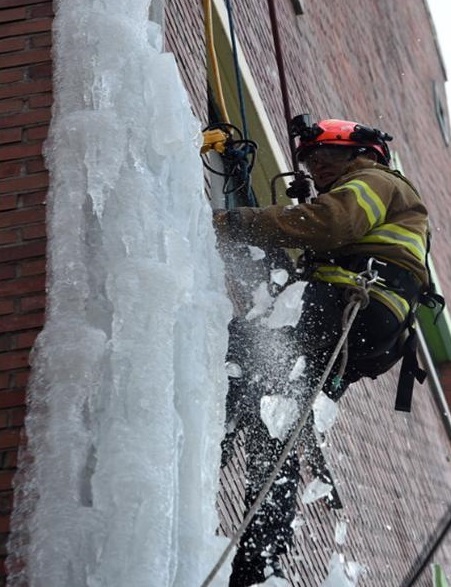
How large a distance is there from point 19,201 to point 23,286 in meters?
0.33

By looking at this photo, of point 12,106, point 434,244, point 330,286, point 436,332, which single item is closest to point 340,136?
point 330,286

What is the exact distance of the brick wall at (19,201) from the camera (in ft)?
13.4

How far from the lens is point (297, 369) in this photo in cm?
498

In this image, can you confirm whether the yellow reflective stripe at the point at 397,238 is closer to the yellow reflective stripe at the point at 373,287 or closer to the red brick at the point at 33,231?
the yellow reflective stripe at the point at 373,287

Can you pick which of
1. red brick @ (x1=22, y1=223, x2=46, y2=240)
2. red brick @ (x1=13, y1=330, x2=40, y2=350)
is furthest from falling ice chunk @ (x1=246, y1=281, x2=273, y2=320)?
red brick @ (x1=13, y1=330, x2=40, y2=350)

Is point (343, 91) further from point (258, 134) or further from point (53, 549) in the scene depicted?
point (53, 549)

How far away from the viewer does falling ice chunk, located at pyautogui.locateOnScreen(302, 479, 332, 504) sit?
6.59 meters

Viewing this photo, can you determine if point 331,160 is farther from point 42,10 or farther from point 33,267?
point 33,267

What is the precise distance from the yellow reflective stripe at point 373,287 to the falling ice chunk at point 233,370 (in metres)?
0.48

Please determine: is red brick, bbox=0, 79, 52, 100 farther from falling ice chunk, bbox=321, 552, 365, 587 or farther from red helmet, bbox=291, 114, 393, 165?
→ falling ice chunk, bbox=321, 552, 365, 587

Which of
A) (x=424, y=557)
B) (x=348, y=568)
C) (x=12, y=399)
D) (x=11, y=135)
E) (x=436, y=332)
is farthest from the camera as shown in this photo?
(x=436, y=332)

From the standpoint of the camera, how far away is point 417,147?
14.2 metres

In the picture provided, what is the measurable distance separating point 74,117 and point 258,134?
3568mm

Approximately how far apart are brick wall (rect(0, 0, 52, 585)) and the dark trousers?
2.96 ft
